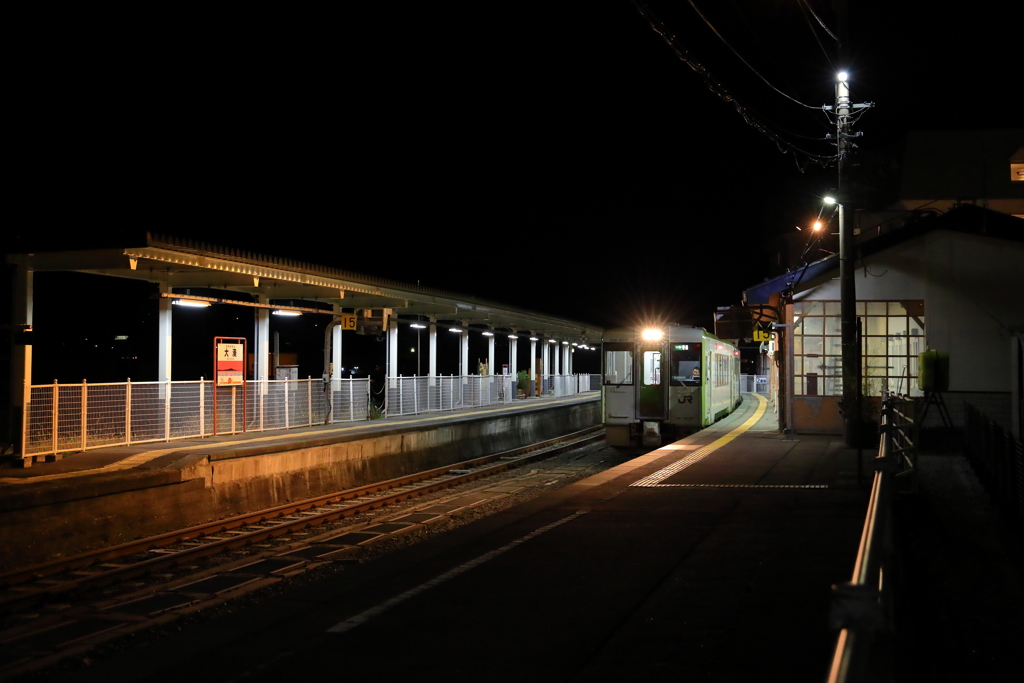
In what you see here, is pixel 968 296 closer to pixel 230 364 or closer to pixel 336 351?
pixel 336 351

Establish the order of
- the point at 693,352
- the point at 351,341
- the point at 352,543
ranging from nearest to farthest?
the point at 352,543 < the point at 693,352 < the point at 351,341

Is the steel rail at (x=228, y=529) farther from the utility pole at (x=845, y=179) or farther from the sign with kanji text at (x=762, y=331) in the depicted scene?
the utility pole at (x=845, y=179)

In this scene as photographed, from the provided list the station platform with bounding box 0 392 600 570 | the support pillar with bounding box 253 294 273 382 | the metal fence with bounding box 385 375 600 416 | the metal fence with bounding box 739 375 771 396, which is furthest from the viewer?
the metal fence with bounding box 739 375 771 396

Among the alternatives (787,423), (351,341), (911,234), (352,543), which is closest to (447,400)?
(787,423)

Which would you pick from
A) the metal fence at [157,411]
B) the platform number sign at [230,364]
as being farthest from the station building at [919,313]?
the platform number sign at [230,364]

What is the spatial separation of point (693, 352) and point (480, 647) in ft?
55.9

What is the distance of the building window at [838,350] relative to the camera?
749 inches

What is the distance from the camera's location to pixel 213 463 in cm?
1216

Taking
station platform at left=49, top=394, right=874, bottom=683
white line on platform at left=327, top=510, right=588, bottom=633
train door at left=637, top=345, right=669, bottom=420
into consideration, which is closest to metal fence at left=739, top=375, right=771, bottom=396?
train door at left=637, top=345, right=669, bottom=420

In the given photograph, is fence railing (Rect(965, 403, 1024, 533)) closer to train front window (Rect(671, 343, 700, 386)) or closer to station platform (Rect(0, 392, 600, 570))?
train front window (Rect(671, 343, 700, 386))

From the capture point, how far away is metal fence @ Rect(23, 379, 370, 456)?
12047 millimetres

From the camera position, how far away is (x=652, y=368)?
69.8ft

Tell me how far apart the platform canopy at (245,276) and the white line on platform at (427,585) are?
290 inches

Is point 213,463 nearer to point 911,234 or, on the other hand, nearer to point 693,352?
point 693,352
